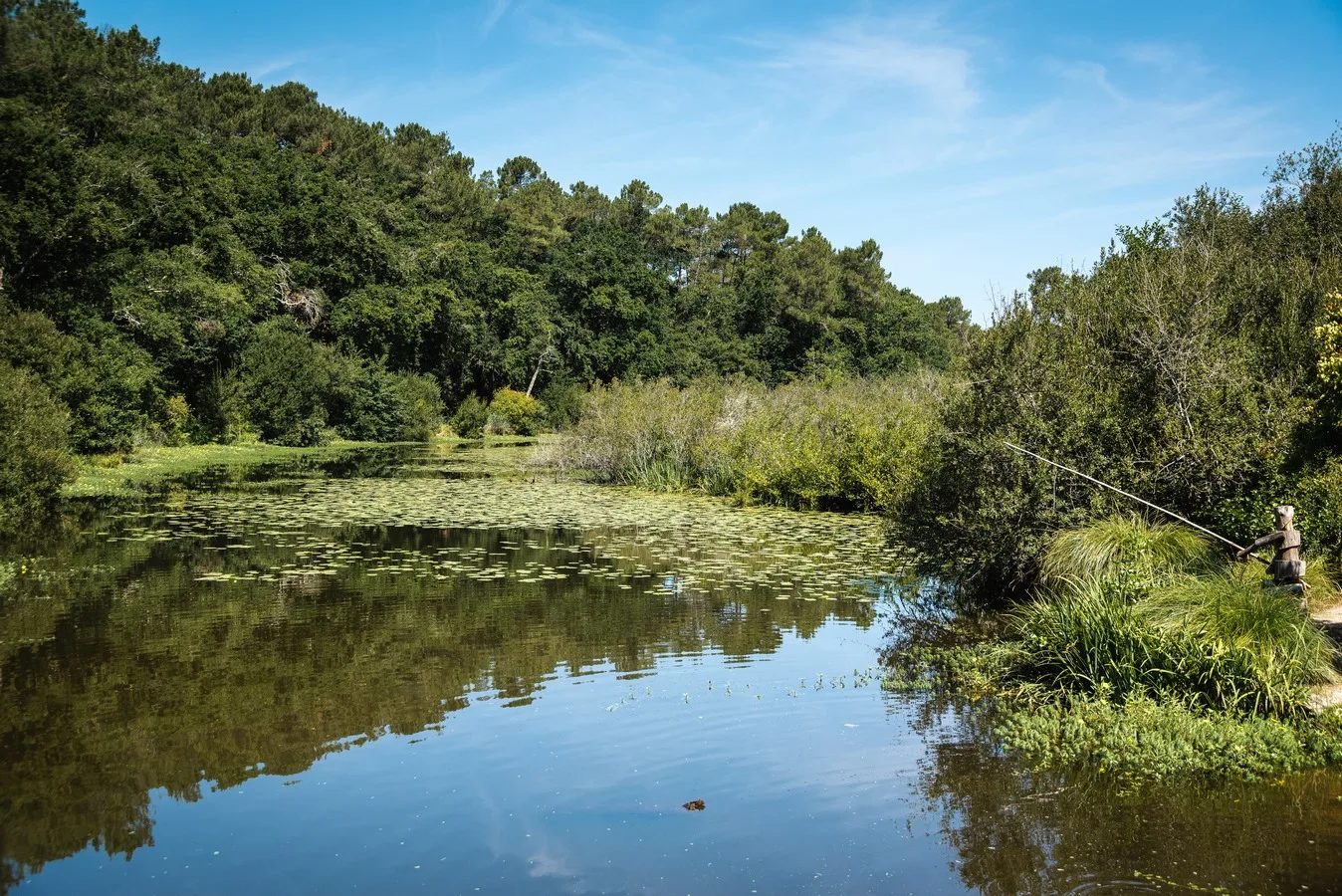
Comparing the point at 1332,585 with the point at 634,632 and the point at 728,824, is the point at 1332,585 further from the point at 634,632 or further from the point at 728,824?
the point at 728,824

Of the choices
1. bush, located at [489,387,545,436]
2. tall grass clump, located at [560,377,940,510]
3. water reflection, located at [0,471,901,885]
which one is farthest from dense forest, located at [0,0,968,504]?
tall grass clump, located at [560,377,940,510]

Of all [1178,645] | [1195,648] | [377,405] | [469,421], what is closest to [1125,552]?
[1178,645]

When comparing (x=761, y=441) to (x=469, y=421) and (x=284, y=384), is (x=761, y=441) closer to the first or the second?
(x=284, y=384)

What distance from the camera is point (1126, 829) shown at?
695 centimetres

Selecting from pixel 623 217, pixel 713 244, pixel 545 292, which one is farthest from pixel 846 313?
pixel 545 292

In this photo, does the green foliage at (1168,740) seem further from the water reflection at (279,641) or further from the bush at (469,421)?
the bush at (469,421)

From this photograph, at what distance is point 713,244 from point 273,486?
226ft

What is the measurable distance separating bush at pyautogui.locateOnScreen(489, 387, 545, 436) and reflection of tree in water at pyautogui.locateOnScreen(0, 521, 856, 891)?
150 ft

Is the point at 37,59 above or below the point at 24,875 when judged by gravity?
above

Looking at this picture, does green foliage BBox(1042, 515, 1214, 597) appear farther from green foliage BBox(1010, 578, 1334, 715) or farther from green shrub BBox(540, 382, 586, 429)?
green shrub BBox(540, 382, 586, 429)

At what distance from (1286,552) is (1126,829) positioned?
16.4ft

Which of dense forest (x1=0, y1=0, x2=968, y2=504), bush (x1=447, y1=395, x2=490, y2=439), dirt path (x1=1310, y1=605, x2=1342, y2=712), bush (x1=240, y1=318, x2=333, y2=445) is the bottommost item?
dirt path (x1=1310, y1=605, x2=1342, y2=712)

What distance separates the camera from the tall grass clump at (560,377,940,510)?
78.1 feet

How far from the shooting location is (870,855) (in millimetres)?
6684
